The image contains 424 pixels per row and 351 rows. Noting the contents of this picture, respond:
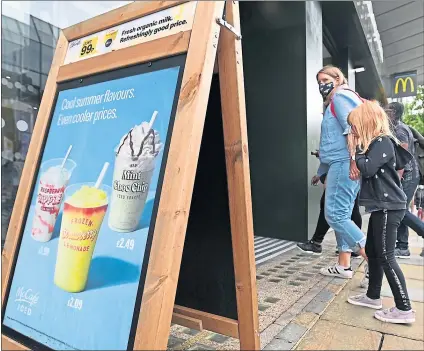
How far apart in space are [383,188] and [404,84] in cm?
58

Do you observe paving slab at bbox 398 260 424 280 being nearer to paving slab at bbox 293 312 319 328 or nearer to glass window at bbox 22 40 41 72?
paving slab at bbox 293 312 319 328

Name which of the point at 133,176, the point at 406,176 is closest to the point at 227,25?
the point at 133,176

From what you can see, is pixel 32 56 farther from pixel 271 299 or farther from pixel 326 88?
pixel 271 299

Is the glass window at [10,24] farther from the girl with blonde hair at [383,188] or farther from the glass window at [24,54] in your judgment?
the girl with blonde hair at [383,188]

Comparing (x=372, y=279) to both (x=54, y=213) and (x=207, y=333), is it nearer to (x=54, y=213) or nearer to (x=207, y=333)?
(x=207, y=333)

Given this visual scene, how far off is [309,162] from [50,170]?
3.10 m

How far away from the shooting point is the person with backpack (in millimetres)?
2043

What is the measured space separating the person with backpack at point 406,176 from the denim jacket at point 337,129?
26cm

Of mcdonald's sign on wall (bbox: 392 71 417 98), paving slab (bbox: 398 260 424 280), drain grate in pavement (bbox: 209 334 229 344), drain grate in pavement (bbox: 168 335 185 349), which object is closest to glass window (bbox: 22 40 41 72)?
drain grate in pavement (bbox: 168 335 185 349)

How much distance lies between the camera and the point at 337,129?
252cm

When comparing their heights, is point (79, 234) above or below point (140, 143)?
below

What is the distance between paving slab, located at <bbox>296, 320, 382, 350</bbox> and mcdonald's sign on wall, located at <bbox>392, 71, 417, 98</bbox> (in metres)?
1.29

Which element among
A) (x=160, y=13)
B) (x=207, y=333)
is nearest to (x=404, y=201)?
(x=207, y=333)

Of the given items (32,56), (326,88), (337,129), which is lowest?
(337,129)
